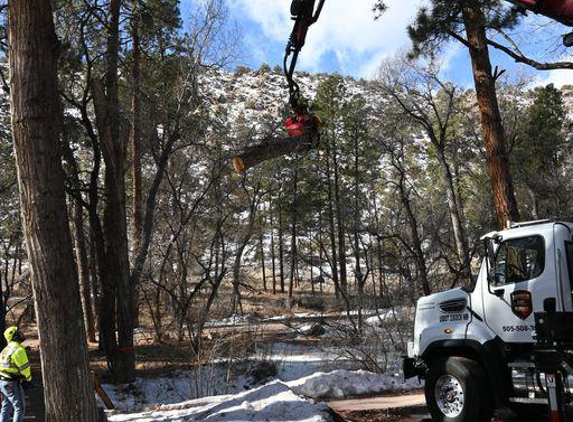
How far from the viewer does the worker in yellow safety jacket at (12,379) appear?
26.8ft

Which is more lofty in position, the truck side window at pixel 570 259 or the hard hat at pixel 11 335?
the truck side window at pixel 570 259

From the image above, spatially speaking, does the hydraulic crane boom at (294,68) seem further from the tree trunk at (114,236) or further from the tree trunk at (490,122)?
the tree trunk at (114,236)

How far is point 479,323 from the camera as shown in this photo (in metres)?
7.00

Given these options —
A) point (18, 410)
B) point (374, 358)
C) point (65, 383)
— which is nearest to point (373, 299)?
point (374, 358)

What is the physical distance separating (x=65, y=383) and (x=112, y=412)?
265 centimetres

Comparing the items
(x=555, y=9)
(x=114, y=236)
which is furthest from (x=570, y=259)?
(x=114, y=236)

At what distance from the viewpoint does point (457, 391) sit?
693 centimetres

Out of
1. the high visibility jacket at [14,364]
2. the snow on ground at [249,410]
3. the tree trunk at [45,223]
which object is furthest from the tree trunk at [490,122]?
the high visibility jacket at [14,364]

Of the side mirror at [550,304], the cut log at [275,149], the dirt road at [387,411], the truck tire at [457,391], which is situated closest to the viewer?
the side mirror at [550,304]

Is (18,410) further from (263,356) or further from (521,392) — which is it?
(263,356)

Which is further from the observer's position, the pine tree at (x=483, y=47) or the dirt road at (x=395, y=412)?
the pine tree at (x=483, y=47)

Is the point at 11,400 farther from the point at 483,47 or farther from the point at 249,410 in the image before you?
the point at 483,47

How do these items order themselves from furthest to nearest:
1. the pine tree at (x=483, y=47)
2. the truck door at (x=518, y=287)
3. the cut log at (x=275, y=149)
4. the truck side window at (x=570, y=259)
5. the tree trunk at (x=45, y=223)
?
the pine tree at (x=483, y=47)
the cut log at (x=275, y=149)
the truck door at (x=518, y=287)
the truck side window at (x=570, y=259)
the tree trunk at (x=45, y=223)

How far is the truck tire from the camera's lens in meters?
6.66
